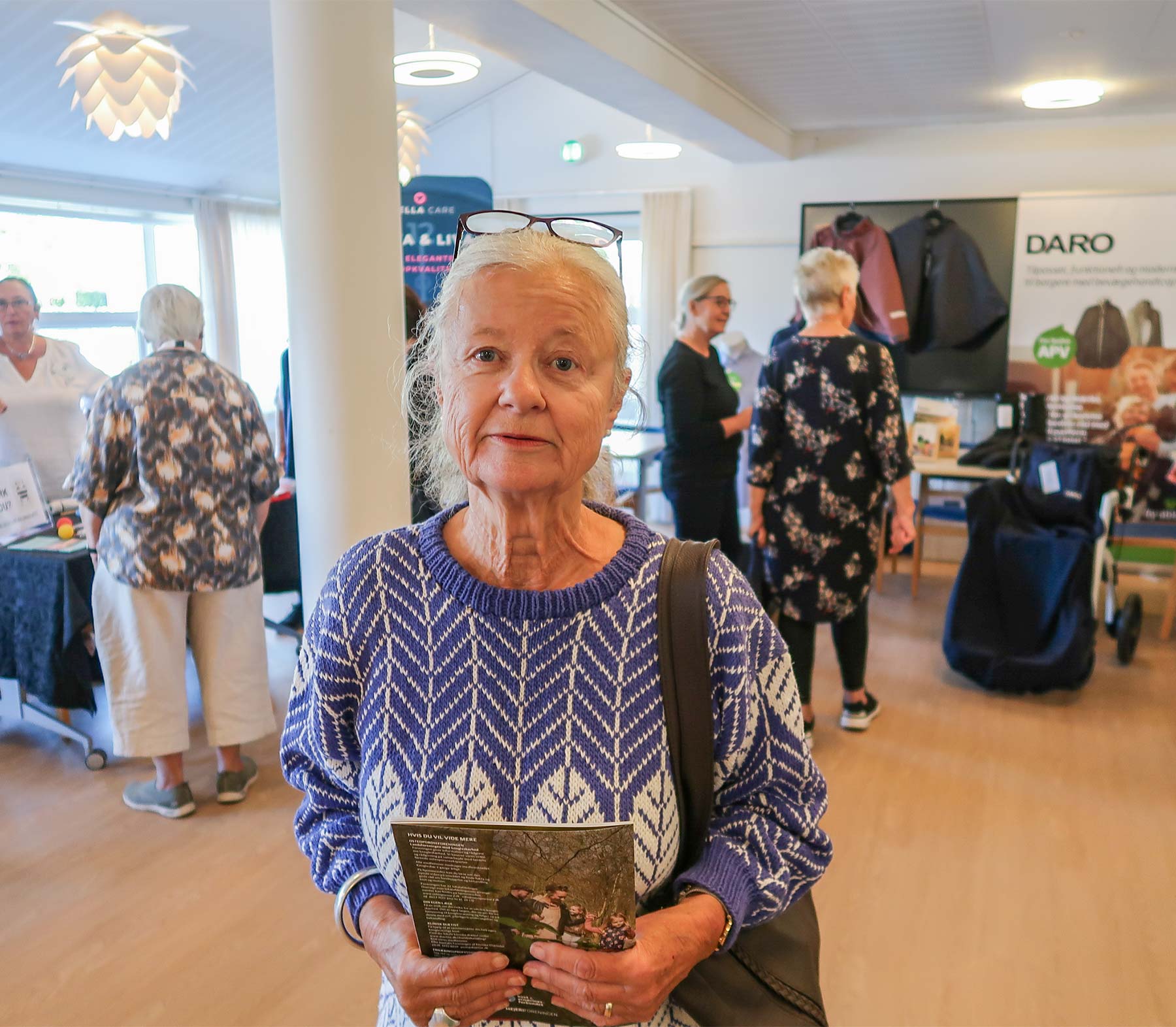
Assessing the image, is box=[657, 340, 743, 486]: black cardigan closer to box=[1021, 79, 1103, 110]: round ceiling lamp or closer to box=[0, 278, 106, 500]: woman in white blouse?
box=[0, 278, 106, 500]: woman in white blouse

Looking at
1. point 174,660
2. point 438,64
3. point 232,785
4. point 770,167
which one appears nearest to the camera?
point 174,660

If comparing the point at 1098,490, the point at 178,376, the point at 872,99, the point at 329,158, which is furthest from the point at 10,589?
the point at 872,99

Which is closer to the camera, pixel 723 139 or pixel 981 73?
pixel 981 73

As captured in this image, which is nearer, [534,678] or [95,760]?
[534,678]

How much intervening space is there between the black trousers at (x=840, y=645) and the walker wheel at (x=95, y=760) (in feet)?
7.55

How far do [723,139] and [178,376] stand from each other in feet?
13.7

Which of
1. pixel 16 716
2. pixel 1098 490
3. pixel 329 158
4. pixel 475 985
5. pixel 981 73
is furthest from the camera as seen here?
pixel 981 73

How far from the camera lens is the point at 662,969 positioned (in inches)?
37.3

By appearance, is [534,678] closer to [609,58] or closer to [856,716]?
[856,716]

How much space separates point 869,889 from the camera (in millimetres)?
2662

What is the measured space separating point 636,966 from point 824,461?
2.47 meters

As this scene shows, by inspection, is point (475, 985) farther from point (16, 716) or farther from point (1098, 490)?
point (1098, 490)

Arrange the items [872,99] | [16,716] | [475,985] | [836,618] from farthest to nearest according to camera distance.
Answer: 1. [872,99]
2. [16,716]
3. [836,618]
4. [475,985]

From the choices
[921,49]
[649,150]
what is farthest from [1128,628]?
[649,150]
